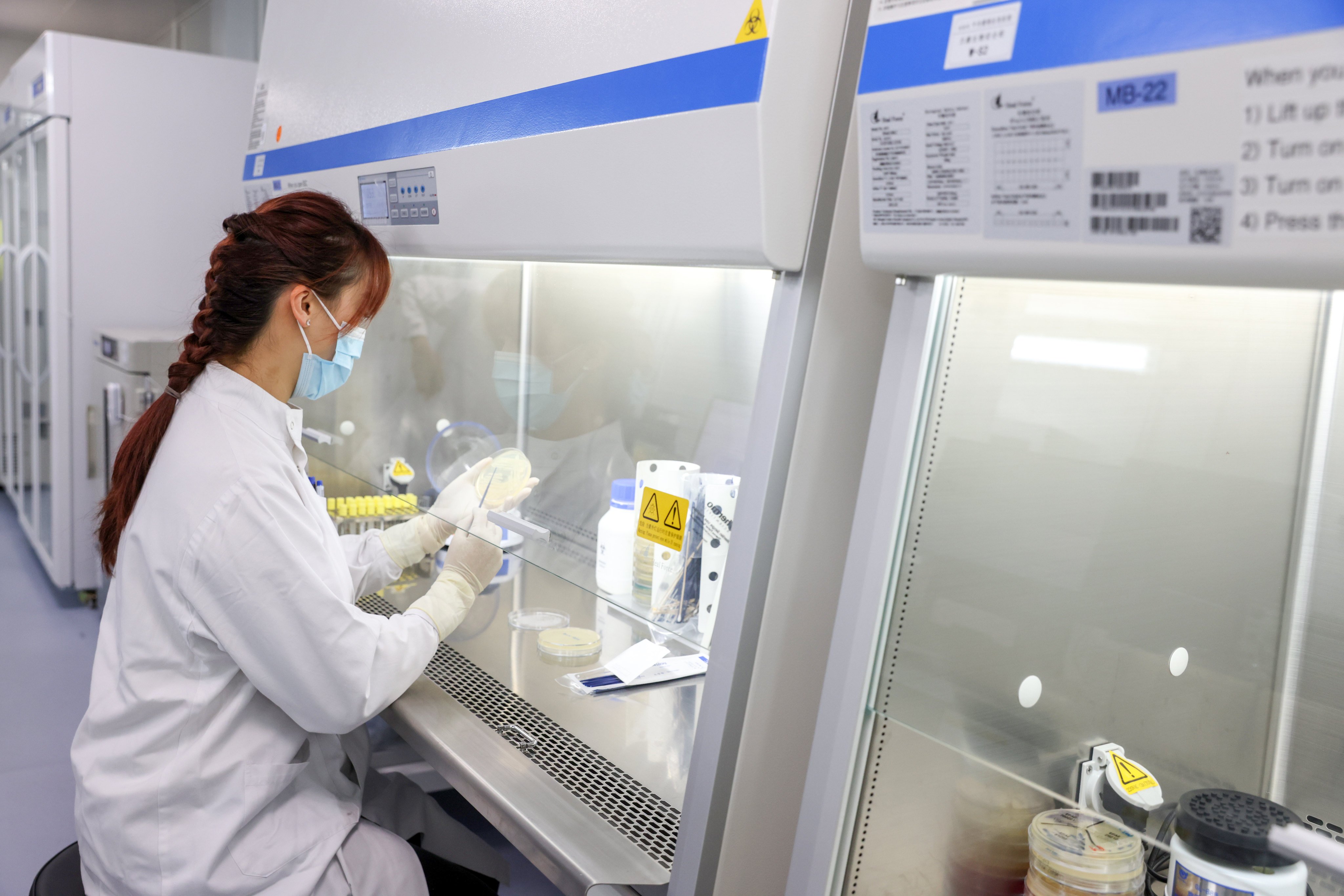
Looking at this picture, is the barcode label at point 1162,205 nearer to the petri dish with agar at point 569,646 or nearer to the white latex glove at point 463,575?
the white latex glove at point 463,575

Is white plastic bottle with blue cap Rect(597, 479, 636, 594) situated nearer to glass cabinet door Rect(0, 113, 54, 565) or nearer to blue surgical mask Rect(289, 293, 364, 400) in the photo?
blue surgical mask Rect(289, 293, 364, 400)

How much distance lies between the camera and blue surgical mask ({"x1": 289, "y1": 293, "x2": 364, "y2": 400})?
1.52 metres

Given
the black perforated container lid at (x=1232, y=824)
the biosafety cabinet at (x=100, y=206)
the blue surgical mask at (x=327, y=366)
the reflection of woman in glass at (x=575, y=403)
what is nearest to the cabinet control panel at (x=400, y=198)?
the blue surgical mask at (x=327, y=366)

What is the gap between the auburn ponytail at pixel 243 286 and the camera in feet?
4.74

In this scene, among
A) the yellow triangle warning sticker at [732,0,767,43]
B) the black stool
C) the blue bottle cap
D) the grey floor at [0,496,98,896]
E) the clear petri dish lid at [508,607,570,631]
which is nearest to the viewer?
the yellow triangle warning sticker at [732,0,767,43]

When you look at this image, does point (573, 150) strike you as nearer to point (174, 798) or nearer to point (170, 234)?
point (174, 798)

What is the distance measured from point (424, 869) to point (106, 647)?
23.6 inches

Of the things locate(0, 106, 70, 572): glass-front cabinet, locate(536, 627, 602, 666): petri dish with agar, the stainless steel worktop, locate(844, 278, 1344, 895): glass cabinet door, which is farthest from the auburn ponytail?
locate(0, 106, 70, 572): glass-front cabinet

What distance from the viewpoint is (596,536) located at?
167 cm

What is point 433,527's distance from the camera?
1909 mm

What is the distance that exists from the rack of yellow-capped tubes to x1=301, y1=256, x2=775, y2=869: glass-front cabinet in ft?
0.03

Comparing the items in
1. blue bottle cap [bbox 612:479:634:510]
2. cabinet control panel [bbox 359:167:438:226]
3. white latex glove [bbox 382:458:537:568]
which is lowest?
white latex glove [bbox 382:458:537:568]

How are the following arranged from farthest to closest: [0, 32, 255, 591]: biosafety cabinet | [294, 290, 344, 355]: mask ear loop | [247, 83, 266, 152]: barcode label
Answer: [0, 32, 255, 591]: biosafety cabinet < [247, 83, 266, 152]: barcode label < [294, 290, 344, 355]: mask ear loop

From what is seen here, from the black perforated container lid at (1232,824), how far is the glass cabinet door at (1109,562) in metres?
0.04
